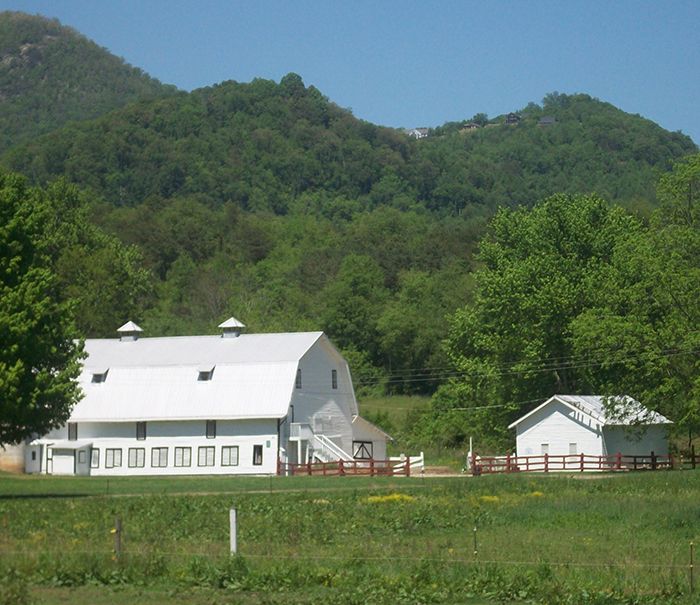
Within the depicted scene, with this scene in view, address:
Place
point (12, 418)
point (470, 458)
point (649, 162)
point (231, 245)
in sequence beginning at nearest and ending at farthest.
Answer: point (12, 418), point (470, 458), point (231, 245), point (649, 162)

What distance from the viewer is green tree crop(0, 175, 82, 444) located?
33688 mm

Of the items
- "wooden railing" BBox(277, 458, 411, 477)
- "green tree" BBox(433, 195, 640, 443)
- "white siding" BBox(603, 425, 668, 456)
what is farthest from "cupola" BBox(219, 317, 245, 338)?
"white siding" BBox(603, 425, 668, 456)

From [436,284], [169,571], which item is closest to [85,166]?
[436,284]

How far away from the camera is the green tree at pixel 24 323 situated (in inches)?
1326

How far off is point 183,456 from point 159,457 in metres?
1.56

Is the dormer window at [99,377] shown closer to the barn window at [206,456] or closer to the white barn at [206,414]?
the white barn at [206,414]

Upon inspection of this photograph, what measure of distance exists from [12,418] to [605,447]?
3408cm

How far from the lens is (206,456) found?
59906 millimetres

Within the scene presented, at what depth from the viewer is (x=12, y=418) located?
35.9 metres

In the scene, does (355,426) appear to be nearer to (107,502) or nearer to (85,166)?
(107,502)

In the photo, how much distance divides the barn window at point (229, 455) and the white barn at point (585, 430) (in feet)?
53.1

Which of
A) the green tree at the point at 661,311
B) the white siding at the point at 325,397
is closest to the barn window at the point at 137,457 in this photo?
the white siding at the point at 325,397

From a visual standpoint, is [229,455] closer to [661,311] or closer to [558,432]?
[558,432]

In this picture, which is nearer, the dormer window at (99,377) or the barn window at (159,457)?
the barn window at (159,457)
